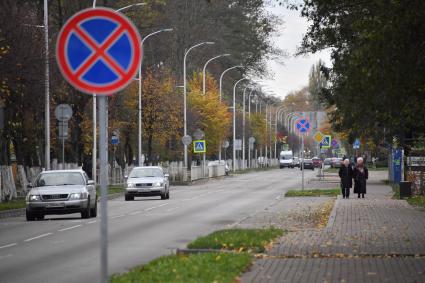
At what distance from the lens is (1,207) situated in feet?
118

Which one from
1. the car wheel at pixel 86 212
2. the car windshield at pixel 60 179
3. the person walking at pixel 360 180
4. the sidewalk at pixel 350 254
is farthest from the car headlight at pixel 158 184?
the sidewalk at pixel 350 254

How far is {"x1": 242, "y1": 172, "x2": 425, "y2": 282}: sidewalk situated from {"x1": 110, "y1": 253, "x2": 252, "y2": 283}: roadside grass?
26 cm

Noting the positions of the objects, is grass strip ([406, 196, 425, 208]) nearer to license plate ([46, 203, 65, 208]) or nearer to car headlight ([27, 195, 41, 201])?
license plate ([46, 203, 65, 208])

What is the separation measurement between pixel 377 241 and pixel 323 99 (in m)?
40.3

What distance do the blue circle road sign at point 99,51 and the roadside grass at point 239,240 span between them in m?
8.74

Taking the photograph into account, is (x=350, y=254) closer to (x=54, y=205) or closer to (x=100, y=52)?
(x=100, y=52)

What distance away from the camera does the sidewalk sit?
13.5 m

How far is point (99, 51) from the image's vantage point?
352 inches

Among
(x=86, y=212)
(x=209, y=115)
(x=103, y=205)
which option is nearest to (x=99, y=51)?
(x=103, y=205)

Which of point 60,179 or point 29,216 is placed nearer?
point 29,216

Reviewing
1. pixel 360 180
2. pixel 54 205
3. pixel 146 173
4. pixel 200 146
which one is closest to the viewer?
pixel 54 205

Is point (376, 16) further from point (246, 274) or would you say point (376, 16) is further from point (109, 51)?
point (109, 51)

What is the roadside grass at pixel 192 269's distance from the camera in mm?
12836

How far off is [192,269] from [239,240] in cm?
493
